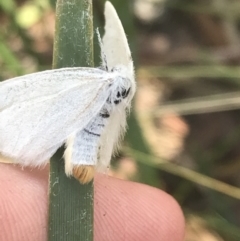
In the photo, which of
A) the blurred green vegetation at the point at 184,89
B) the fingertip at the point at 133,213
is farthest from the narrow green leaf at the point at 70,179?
the blurred green vegetation at the point at 184,89

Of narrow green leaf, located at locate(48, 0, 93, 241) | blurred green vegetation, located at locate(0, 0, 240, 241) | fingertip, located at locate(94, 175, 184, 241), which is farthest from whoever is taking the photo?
blurred green vegetation, located at locate(0, 0, 240, 241)

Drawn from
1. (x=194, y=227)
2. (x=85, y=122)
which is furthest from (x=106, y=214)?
(x=194, y=227)

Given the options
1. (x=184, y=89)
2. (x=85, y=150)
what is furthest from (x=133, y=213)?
(x=184, y=89)

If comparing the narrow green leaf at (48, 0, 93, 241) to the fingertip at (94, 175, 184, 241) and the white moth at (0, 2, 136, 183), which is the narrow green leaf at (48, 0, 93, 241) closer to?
the white moth at (0, 2, 136, 183)

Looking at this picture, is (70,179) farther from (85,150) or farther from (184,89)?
(184,89)

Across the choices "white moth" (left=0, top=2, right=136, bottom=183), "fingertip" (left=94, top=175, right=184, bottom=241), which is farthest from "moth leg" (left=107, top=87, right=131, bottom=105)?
"fingertip" (left=94, top=175, right=184, bottom=241)

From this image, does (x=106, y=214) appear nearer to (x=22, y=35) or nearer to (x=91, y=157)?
(x=91, y=157)

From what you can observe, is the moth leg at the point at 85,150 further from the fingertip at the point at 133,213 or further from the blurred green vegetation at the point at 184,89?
the blurred green vegetation at the point at 184,89

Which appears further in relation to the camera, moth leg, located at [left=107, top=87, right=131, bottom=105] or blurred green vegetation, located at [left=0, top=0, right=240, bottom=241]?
blurred green vegetation, located at [left=0, top=0, right=240, bottom=241]
